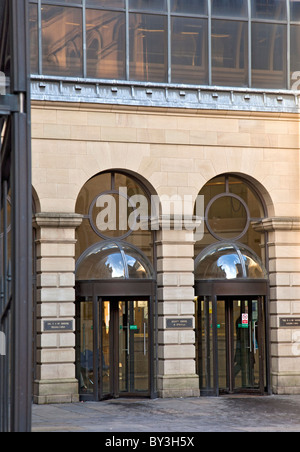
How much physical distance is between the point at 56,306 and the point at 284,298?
616cm

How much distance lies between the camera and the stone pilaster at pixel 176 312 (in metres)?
22.0

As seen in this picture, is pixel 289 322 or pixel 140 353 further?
pixel 289 322

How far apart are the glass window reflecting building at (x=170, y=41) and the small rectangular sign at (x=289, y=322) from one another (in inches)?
251

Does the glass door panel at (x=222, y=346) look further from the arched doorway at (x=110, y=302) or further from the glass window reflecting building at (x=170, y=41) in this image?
the glass window reflecting building at (x=170, y=41)

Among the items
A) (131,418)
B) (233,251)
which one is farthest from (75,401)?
(233,251)

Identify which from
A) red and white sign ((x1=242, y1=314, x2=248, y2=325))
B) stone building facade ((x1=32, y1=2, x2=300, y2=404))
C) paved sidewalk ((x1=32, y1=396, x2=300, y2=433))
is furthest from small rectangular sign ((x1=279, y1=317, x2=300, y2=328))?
paved sidewalk ((x1=32, y1=396, x2=300, y2=433))

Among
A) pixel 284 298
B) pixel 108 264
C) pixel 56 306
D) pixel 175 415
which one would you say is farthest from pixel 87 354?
pixel 284 298

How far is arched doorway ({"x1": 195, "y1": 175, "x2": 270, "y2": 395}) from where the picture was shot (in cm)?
2244

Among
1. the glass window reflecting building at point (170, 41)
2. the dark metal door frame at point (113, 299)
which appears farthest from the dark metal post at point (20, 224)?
the glass window reflecting building at point (170, 41)

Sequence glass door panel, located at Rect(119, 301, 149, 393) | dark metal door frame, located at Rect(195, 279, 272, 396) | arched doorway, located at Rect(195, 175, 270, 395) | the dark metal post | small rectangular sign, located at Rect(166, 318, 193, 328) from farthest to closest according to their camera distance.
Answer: arched doorway, located at Rect(195, 175, 270, 395), dark metal door frame, located at Rect(195, 279, 272, 396), small rectangular sign, located at Rect(166, 318, 193, 328), glass door panel, located at Rect(119, 301, 149, 393), the dark metal post

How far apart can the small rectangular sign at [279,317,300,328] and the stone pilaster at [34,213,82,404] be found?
565cm

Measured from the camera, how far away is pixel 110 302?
21.9m

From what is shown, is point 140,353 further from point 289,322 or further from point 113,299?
point 289,322

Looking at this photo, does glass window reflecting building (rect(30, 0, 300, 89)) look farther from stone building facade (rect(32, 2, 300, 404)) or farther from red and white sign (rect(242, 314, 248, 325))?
red and white sign (rect(242, 314, 248, 325))
